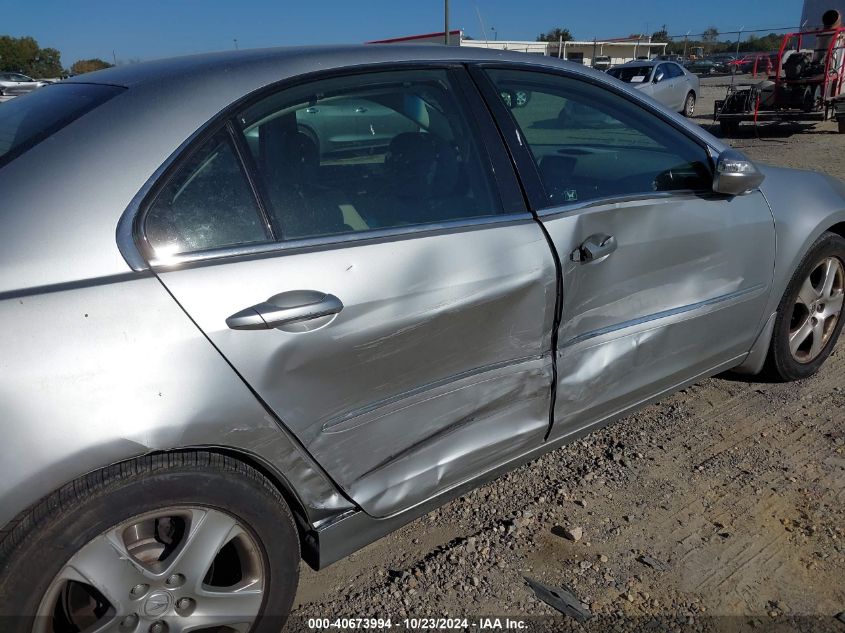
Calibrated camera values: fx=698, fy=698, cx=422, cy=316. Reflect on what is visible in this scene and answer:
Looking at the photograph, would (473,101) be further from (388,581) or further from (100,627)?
(100,627)

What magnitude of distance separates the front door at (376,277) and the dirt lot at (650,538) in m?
0.37

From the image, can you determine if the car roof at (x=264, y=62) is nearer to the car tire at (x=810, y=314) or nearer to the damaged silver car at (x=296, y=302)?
the damaged silver car at (x=296, y=302)

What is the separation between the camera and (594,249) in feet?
7.51

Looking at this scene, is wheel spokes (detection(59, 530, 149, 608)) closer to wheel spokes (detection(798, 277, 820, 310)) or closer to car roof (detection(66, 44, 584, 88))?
car roof (detection(66, 44, 584, 88))

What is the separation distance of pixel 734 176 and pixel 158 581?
236 cm

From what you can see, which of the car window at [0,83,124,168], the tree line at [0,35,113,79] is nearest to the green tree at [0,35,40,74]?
the tree line at [0,35,113,79]

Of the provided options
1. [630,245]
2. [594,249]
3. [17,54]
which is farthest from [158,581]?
[17,54]

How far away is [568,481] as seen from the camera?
2.79 metres

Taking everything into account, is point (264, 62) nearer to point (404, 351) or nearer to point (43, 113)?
point (43, 113)

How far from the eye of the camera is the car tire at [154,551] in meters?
1.46

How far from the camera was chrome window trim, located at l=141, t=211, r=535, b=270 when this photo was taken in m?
1.65

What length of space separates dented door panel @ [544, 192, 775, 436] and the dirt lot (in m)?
0.36

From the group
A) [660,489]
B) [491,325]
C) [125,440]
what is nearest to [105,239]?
[125,440]

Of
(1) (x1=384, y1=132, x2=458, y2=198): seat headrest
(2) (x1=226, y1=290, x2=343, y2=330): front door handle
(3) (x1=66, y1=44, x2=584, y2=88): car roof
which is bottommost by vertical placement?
(2) (x1=226, y1=290, x2=343, y2=330): front door handle
